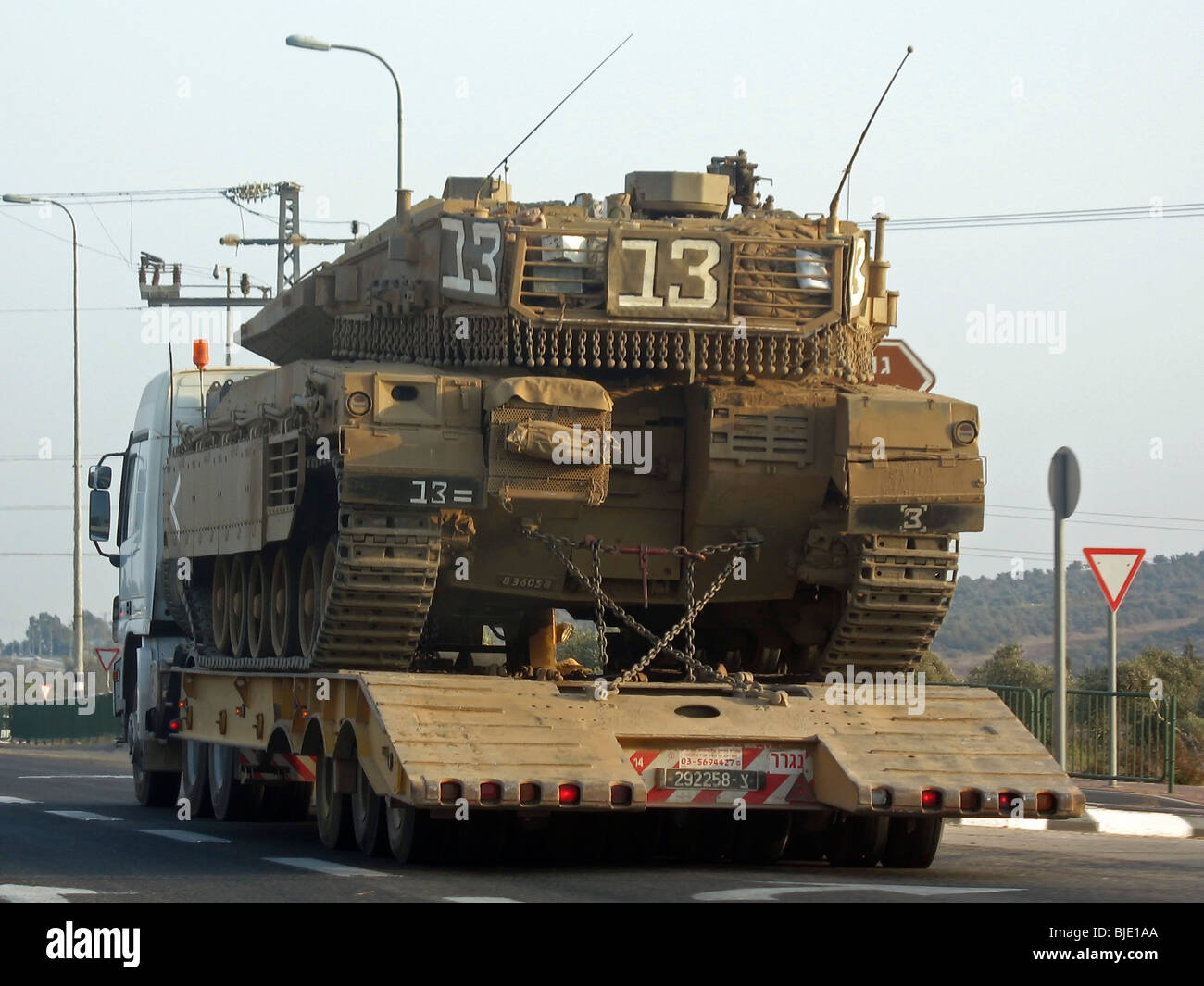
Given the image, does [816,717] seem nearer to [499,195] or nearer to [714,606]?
[714,606]

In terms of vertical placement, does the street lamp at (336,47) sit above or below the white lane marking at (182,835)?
above

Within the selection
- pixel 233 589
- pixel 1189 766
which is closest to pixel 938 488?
pixel 233 589

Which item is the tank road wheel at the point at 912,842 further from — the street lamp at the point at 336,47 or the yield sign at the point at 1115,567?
the street lamp at the point at 336,47

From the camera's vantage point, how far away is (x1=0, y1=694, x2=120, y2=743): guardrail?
45.7 m

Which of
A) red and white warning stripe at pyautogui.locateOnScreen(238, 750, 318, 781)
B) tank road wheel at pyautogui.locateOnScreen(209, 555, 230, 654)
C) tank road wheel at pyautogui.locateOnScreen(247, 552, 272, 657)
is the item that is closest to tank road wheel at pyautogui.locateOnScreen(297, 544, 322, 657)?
red and white warning stripe at pyautogui.locateOnScreen(238, 750, 318, 781)

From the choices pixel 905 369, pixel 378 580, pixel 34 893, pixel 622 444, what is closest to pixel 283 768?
pixel 378 580

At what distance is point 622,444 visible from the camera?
45.6ft

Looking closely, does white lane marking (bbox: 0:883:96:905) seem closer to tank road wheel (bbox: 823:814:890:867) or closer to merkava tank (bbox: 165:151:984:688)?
merkava tank (bbox: 165:151:984:688)

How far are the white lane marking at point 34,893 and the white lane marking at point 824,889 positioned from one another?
304 cm

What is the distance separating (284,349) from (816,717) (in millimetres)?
6239

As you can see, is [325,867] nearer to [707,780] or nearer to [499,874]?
[499,874]

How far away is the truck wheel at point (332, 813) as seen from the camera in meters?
13.9

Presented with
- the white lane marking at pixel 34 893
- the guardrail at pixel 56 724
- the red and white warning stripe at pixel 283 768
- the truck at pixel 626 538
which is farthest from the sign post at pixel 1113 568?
the guardrail at pixel 56 724
